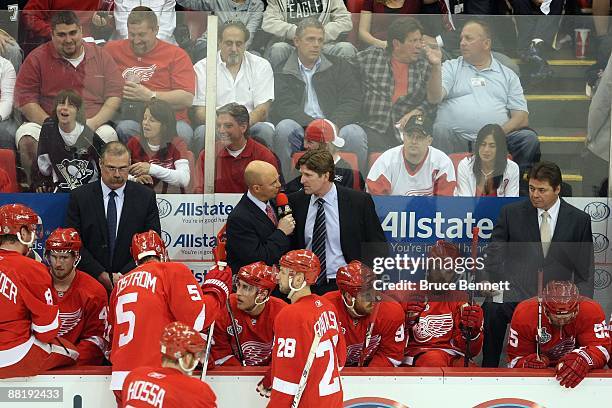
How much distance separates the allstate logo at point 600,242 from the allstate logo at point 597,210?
4.2 inches

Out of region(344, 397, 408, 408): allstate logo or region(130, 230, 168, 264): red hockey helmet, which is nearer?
region(130, 230, 168, 264): red hockey helmet

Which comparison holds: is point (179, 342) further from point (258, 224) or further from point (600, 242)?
point (600, 242)

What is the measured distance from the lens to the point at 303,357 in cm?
576

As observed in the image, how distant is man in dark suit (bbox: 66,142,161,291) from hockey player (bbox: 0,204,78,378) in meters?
0.74

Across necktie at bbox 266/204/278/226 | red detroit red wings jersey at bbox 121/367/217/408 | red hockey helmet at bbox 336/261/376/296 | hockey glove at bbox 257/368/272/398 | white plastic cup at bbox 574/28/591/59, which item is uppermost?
white plastic cup at bbox 574/28/591/59

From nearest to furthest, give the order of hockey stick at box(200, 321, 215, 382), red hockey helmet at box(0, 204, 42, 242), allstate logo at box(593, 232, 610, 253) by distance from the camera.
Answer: hockey stick at box(200, 321, 215, 382), red hockey helmet at box(0, 204, 42, 242), allstate logo at box(593, 232, 610, 253)

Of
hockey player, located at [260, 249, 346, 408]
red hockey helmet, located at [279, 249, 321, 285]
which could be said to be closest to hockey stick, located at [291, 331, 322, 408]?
hockey player, located at [260, 249, 346, 408]

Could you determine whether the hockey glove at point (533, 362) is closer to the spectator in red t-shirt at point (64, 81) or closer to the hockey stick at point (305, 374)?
the hockey stick at point (305, 374)

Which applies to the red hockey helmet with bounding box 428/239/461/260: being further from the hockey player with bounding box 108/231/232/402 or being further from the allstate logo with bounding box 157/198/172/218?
the allstate logo with bounding box 157/198/172/218

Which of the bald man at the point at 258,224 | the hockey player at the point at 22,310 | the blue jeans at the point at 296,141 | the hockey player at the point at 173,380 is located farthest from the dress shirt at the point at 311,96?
the hockey player at the point at 173,380

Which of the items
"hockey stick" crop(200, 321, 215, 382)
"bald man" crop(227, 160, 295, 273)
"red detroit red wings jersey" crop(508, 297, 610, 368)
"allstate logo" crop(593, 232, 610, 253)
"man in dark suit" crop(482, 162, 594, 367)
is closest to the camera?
"hockey stick" crop(200, 321, 215, 382)

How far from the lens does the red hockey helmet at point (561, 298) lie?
21.0 feet

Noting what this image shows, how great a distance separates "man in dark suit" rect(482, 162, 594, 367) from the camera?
6.66 metres

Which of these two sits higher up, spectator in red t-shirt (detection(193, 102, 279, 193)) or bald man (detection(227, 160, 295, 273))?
spectator in red t-shirt (detection(193, 102, 279, 193))
